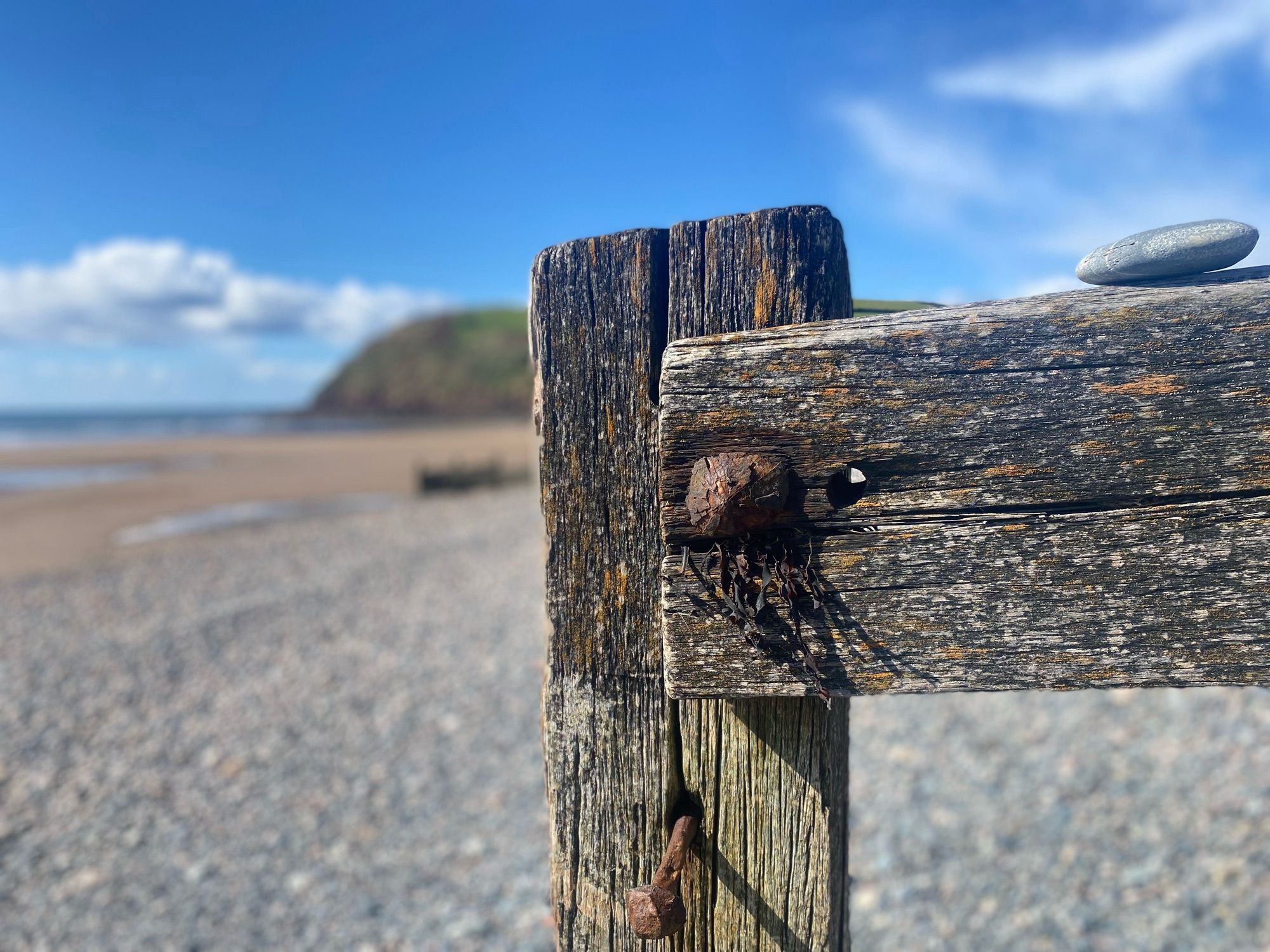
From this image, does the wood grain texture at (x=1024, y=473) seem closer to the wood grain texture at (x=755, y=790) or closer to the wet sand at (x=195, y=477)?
the wood grain texture at (x=755, y=790)

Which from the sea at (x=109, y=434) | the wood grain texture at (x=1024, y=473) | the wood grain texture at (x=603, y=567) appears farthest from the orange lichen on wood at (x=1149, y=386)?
the sea at (x=109, y=434)

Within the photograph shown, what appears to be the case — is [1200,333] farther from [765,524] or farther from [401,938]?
[401,938]

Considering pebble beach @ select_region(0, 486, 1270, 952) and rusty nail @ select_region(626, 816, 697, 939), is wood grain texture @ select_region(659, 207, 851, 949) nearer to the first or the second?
rusty nail @ select_region(626, 816, 697, 939)

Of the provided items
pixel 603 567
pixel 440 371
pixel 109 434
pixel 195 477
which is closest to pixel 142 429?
pixel 109 434

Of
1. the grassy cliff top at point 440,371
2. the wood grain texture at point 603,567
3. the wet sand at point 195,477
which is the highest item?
the grassy cliff top at point 440,371

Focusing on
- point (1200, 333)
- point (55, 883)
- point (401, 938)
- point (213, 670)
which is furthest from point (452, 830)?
point (1200, 333)

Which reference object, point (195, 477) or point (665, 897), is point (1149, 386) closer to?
point (665, 897)
